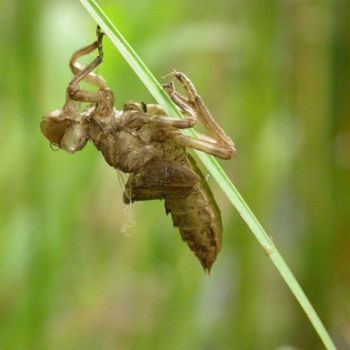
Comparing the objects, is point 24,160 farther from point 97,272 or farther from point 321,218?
point 321,218

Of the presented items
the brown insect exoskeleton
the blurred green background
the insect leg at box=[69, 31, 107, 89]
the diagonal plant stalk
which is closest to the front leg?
the brown insect exoskeleton

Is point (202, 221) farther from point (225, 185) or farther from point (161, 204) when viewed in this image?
point (161, 204)

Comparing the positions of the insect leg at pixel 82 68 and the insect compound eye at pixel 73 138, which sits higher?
the insect leg at pixel 82 68

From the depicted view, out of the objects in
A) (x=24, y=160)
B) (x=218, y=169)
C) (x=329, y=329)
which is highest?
(x=24, y=160)

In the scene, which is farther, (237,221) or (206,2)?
(206,2)

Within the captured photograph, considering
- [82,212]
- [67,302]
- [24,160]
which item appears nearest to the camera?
[24,160]

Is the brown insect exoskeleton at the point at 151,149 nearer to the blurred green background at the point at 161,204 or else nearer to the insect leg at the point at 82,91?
the insect leg at the point at 82,91

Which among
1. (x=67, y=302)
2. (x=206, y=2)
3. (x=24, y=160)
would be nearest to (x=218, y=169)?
(x=24, y=160)

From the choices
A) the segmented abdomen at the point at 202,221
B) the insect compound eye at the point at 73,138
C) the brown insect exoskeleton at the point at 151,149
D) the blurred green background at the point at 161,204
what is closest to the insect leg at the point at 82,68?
the brown insect exoskeleton at the point at 151,149
